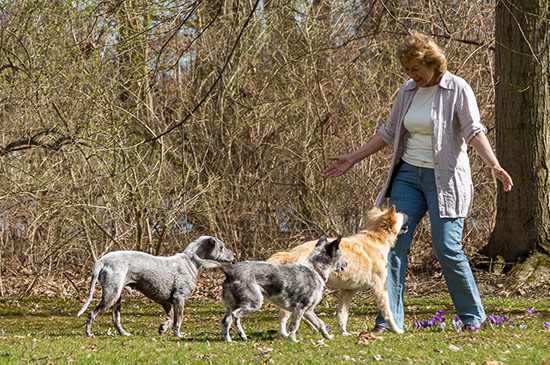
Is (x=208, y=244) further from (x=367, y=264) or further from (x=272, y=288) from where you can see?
(x=367, y=264)

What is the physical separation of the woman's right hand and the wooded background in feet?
14.8

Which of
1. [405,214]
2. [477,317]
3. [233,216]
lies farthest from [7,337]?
[233,216]

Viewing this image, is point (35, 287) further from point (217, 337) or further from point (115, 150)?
point (217, 337)

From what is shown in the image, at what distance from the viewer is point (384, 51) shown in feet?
41.4

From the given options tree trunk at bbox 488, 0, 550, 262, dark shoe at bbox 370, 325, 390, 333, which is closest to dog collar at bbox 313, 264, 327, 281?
dark shoe at bbox 370, 325, 390, 333

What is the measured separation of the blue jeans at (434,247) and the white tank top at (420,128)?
3.4 inches

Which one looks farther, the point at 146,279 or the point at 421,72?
the point at 146,279

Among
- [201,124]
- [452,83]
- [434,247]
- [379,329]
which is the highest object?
[452,83]

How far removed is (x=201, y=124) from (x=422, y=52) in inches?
313

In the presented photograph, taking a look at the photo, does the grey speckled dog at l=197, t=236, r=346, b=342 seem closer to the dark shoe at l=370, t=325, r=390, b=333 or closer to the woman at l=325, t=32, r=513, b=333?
the dark shoe at l=370, t=325, r=390, b=333

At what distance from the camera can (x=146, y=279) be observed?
718 cm

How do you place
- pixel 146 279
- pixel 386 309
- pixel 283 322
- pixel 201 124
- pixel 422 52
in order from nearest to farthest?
pixel 422 52 → pixel 386 309 → pixel 283 322 → pixel 146 279 → pixel 201 124

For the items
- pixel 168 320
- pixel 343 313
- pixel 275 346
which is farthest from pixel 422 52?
pixel 168 320

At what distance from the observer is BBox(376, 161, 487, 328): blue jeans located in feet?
21.0
